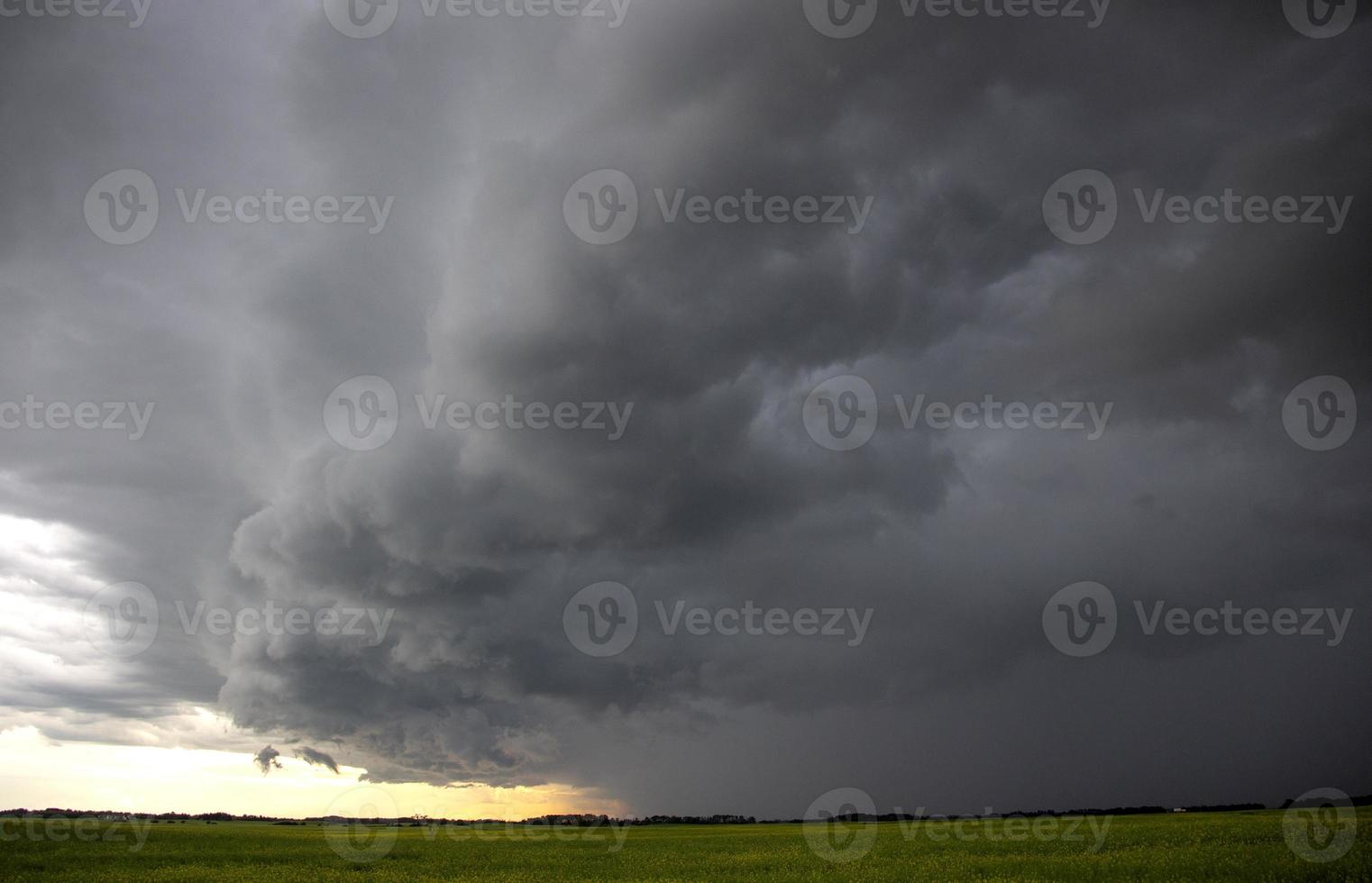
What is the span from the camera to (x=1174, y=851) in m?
31.9

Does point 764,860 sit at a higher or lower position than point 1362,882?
lower

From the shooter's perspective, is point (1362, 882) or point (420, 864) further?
point (420, 864)

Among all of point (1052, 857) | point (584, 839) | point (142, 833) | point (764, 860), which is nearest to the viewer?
point (1052, 857)

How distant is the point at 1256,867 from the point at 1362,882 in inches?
153

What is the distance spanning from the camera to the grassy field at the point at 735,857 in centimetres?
2789

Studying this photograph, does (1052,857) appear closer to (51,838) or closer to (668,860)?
(668,860)

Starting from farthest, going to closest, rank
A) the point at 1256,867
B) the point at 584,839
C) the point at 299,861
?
the point at 584,839, the point at 299,861, the point at 1256,867

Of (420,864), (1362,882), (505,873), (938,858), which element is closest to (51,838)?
(420,864)

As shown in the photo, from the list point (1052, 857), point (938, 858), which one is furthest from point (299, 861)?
point (1052, 857)

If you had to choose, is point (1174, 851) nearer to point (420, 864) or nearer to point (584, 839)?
point (420, 864)

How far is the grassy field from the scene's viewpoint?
2789 cm

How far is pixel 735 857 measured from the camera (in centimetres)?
4141

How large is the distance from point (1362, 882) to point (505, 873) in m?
31.2

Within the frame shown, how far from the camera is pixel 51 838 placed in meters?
47.2
